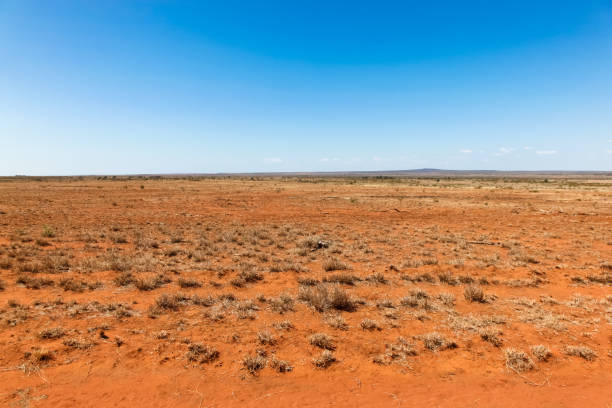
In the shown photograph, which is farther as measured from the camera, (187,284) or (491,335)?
(187,284)

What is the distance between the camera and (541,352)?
17.1ft

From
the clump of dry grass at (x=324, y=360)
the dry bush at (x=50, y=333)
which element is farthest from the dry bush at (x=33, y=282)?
the clump of dry grass at (x=324, y=360)

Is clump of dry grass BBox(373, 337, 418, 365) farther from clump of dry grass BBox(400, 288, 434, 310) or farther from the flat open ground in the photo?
clump of dry grass BBox(400, 288, 434, 310)

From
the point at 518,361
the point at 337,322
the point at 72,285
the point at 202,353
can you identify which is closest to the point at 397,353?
the point at 337,322

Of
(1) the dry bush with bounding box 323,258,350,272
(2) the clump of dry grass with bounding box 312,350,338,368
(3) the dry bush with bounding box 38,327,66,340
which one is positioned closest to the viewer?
(2) the clump of dry grass with bounding box 312,350,338,368

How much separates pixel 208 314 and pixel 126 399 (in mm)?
2575

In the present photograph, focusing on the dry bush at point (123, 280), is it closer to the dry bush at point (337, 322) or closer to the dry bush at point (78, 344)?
the dry bush at point (78, 344)

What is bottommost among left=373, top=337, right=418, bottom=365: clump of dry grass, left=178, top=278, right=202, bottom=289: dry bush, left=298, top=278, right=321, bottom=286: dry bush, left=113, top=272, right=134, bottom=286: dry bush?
left=373, top=337, right=418, bottom=365: clump of dry grass

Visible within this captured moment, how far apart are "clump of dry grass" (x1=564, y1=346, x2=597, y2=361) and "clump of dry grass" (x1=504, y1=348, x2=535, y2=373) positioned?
0.91 meters

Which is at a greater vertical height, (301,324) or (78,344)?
(78,344)

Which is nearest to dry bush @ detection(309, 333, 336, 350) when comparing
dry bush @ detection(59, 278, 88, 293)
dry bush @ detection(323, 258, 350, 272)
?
dry bush @ detection(323, 258, 350, 272)

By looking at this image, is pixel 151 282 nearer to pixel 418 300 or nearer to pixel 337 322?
pixel 337 322

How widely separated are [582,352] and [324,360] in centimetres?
457

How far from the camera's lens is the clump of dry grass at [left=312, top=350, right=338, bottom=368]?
16.4 feet
